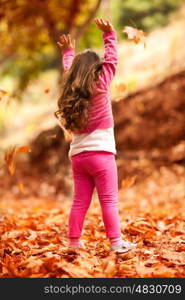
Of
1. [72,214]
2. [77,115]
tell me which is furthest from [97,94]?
[72,214]

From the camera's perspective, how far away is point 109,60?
3.09 meters

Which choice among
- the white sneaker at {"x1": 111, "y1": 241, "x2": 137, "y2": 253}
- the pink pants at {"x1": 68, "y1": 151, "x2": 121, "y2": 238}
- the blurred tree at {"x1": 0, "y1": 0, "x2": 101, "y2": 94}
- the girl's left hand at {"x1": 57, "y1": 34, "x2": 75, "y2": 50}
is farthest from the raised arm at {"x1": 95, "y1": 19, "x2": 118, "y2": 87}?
the blurred tree at {"x1": 0, "y1": 0, "x2": 101, "y2": 94}

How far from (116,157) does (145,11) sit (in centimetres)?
622

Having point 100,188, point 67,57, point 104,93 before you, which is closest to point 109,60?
point 104,93

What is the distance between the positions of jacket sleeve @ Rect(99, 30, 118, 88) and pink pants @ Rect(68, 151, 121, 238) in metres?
0.50

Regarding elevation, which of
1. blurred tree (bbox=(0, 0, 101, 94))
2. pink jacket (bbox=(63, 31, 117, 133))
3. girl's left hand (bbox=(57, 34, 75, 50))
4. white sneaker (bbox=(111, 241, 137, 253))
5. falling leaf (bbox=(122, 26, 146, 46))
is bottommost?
white sneaker (bbox=(111, 241, 137, 253))

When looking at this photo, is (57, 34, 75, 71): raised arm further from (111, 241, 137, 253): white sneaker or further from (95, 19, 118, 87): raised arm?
(111, 241, 137, 253): white sneaker

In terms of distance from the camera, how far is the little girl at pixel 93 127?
308 centimetres

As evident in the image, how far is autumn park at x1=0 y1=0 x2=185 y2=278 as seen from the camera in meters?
3.02

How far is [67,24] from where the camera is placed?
705 centimetres

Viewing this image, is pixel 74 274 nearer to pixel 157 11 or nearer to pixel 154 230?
pixel 154 230

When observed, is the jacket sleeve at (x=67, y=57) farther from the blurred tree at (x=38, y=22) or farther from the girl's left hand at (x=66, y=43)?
the blurred tree at (x=38, y=22)

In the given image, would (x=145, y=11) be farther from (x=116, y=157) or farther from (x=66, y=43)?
(x=66, y=43)

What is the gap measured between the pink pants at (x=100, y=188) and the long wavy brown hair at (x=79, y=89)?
9.0 inches
